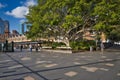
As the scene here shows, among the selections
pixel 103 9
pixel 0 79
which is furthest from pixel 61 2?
pixel 0 79

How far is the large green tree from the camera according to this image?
35.2 m

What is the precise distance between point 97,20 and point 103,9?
13.4ft

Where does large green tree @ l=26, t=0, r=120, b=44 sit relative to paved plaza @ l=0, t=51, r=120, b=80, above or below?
above

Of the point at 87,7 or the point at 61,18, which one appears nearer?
the point at 87,7

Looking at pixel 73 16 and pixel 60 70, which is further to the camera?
pixel 73 16

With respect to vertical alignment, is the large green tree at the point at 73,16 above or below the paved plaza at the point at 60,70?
above

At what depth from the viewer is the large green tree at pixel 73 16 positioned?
35219mm

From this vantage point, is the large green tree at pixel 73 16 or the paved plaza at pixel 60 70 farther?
the large green tree at pixel 73 16

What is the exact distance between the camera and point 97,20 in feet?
126

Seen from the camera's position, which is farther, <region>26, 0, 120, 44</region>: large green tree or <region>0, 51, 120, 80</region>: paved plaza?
<region>26, 0, 120, 44</region>: large green tree

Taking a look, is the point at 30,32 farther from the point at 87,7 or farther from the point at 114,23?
the point at 114,23

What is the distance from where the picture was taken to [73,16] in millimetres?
34906

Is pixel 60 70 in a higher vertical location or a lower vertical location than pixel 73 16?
lower

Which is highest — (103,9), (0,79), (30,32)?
(103,9)
